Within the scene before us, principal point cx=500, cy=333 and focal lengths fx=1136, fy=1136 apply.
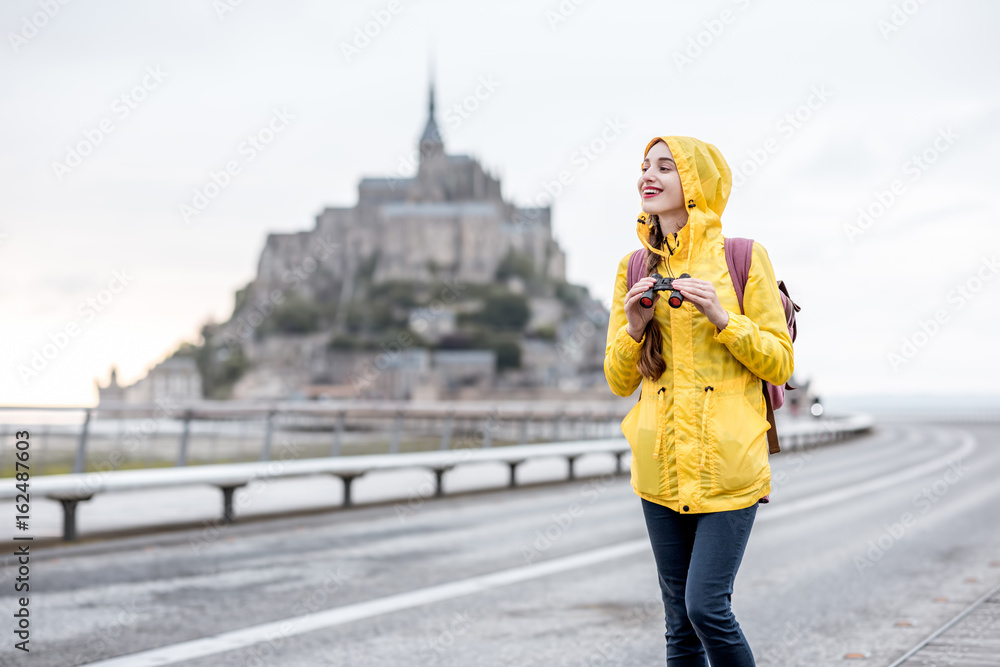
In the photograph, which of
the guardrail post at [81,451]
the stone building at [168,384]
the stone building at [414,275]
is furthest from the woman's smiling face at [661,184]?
the stone building at [168,384]

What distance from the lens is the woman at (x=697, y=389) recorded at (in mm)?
2711

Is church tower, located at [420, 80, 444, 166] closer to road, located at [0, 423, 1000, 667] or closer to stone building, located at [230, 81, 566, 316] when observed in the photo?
stone building, located at [230, 81, 566, 316]

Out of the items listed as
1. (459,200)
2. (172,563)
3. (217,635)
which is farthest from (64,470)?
(459,200)

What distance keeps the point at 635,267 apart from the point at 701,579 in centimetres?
84

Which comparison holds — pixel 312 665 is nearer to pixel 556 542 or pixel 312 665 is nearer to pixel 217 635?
pixel 217 635

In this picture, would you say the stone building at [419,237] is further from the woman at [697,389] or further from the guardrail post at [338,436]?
the woman at [697,389]

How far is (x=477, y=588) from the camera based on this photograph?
21.5 feet

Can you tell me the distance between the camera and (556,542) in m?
8.64

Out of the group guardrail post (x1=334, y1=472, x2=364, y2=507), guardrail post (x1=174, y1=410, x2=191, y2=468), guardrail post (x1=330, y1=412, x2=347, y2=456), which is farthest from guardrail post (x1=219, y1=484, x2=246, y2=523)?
guardrail post (x1=330, y1=412, x2=347, y2=456)

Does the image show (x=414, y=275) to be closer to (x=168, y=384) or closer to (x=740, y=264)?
(x=168, y=384)

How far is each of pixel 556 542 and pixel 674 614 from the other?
A: 583 centimetres

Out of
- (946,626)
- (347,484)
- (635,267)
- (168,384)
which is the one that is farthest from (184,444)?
(168,384)

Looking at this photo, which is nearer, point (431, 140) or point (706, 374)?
point (706, 374)

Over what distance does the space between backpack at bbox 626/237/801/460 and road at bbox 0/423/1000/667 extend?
6.56 feet
